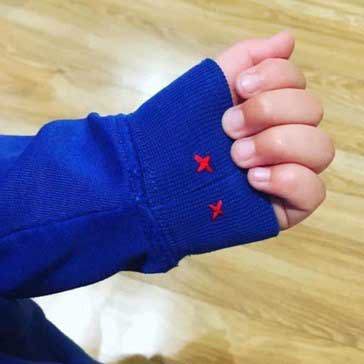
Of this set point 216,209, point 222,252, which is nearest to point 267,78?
point 216,209

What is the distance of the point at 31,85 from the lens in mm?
1059

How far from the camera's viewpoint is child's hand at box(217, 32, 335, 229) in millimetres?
474

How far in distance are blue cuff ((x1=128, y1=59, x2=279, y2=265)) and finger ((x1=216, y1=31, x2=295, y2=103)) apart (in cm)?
1

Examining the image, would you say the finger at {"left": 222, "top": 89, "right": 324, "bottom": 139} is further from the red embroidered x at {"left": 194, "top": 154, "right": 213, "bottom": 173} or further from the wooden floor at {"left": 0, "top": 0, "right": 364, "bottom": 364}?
the wooden floor at {"left": 0, "top": 0, "right": 364, "bottom": 364}

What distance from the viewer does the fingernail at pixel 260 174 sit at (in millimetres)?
487

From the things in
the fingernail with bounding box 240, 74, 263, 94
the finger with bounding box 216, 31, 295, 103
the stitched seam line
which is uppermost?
the finger with bounding box 216, 31, 295, 103

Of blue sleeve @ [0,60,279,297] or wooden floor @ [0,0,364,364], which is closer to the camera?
blue sleeve @ [0,60,279,297]

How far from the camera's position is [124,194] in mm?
492

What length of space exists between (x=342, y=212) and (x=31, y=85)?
597 millimetres

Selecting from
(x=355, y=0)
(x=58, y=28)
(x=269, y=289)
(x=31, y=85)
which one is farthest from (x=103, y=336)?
(x=355, y=0)

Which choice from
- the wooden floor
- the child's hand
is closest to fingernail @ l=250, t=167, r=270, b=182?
the child's hand

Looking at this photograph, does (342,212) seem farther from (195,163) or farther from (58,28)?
(58,28)

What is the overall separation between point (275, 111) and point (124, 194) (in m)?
0.14

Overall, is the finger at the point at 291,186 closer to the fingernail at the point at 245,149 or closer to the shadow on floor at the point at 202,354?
the fingernail at the point at 245,149
